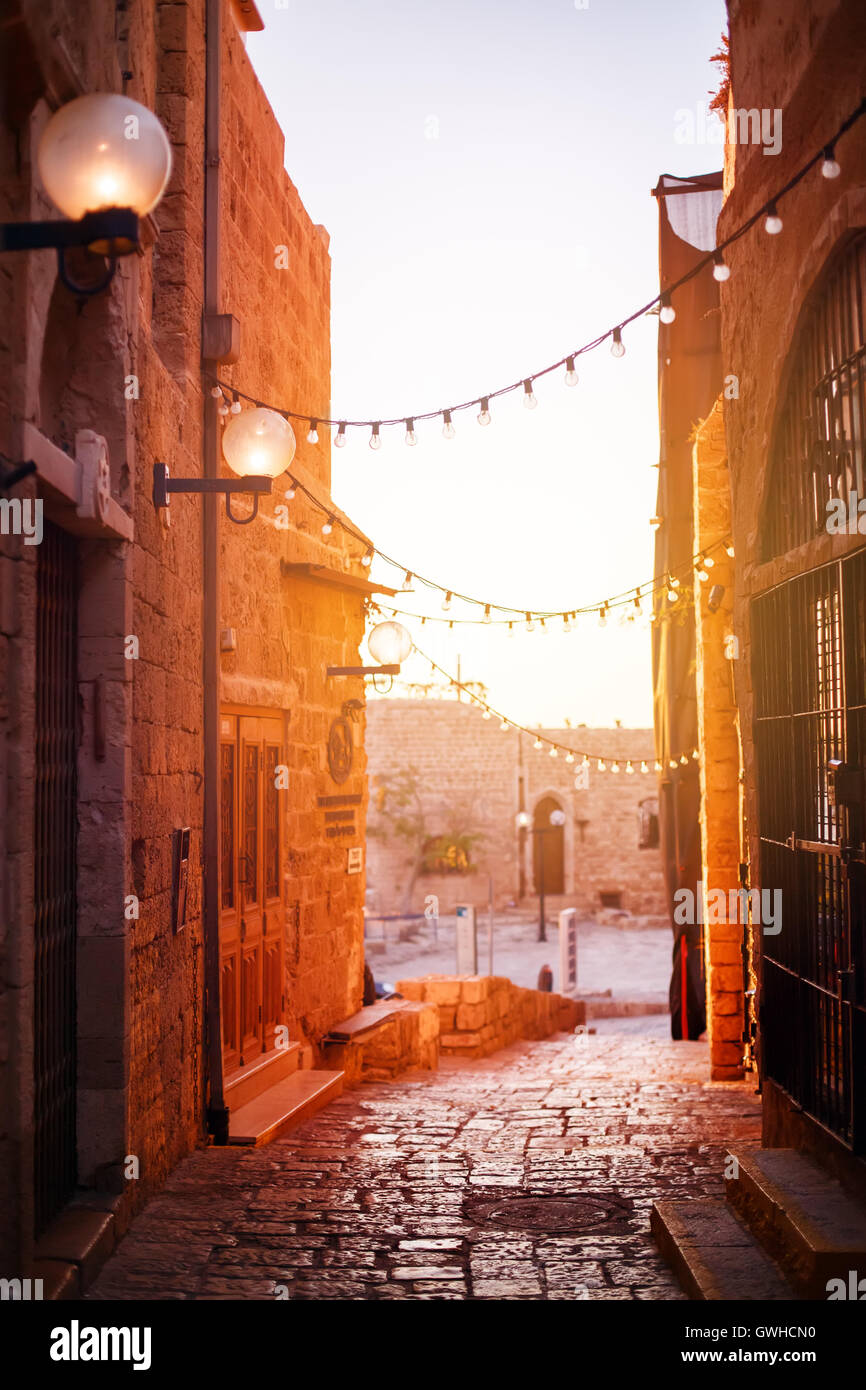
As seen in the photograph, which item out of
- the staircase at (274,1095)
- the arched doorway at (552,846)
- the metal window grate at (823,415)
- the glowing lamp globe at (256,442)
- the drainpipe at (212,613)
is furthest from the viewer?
the arched doorway at (552,846)

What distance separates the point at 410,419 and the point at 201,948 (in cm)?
271

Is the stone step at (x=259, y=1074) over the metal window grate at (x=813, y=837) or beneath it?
beneath

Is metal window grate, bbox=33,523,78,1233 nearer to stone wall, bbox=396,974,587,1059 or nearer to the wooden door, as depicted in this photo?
the wooden door

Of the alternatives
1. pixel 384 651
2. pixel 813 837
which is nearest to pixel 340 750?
pixel 384 651

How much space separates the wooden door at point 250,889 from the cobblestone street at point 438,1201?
635 millimetres

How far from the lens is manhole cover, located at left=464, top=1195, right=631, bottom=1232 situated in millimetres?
4090

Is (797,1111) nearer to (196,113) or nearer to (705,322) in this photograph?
(196,113)

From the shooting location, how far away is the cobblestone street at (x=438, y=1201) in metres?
3.49

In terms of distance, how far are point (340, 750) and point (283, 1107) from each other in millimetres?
2838

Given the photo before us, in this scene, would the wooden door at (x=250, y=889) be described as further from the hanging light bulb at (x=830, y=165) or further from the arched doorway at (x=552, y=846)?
the arched doorway at (x=552, y=846)

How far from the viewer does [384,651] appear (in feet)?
26.1

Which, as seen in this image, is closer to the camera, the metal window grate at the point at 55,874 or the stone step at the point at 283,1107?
the metal window grate at the point at 55,874

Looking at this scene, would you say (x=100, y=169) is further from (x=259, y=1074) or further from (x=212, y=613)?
(x=259, y=1074)

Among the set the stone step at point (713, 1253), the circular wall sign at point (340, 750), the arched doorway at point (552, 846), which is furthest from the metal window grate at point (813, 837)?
the arched doorway at point (552, 846)
